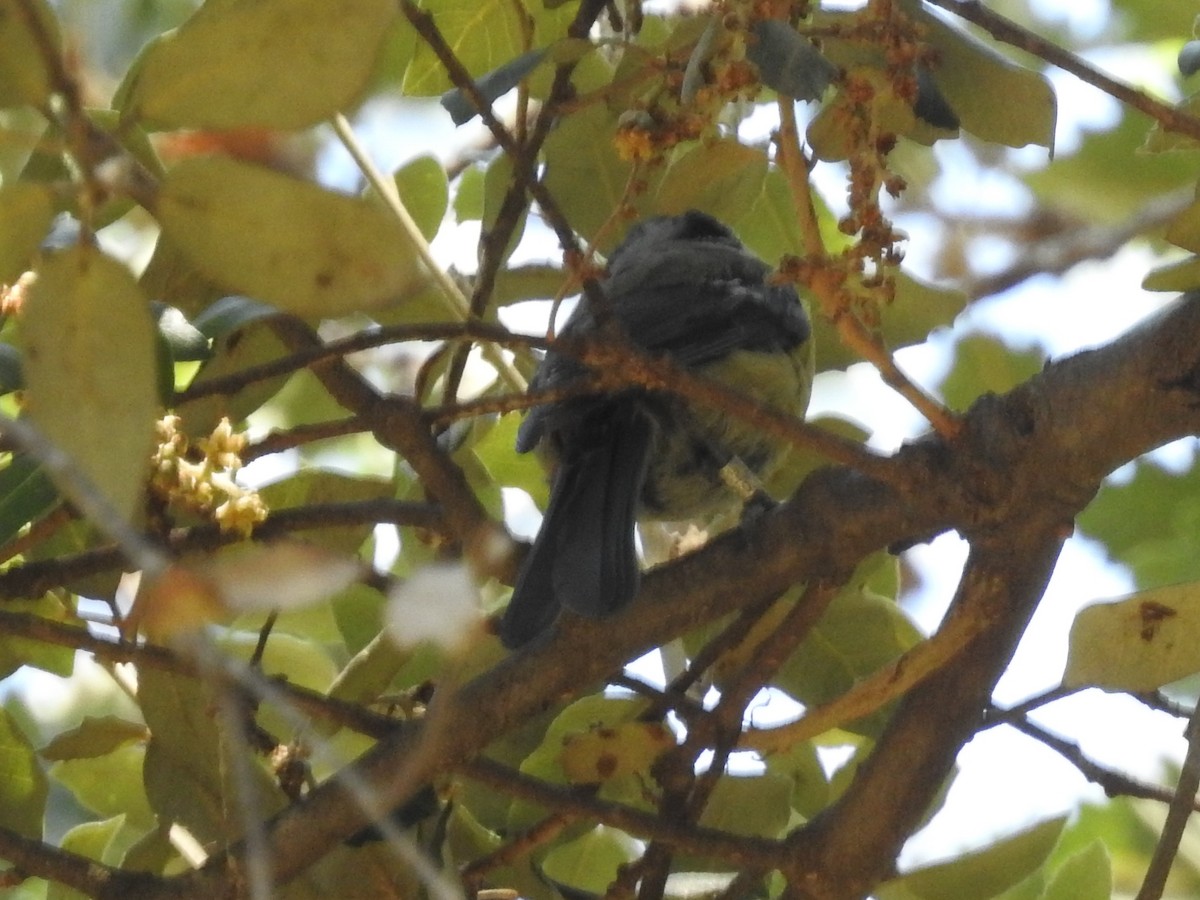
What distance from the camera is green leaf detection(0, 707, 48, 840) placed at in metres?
1.46

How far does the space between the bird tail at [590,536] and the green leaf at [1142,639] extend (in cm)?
45

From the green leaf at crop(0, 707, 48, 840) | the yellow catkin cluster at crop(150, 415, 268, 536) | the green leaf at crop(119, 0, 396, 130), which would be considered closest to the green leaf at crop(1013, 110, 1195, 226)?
the yellow catkin cluster at crop(150, 415, 268, 536)

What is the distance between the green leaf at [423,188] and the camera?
1.69 meters

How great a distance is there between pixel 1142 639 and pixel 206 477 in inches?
33.6

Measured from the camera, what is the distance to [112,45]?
2.81 meters

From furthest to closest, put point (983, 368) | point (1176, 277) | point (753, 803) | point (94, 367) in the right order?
point (983, 368) → point (753, 803) → point (1176, 277) → point (94, 367)

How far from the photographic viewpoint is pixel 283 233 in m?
0.85

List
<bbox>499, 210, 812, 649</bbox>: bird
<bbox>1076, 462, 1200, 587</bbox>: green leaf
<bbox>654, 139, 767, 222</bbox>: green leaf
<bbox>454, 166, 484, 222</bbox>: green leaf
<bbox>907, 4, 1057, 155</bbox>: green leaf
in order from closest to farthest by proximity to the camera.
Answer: <bbox>907, 4, 1057, 155</bbox>: green leaf, <bbox>654, 139, 767, 222</bbox>: green leaf, <bbox>499, 210, 812, 649</bbox>: bird, <bbox>454, 166, 484, 222</bbox>: green leaf, <bbox>1076, 462, 1200, 587</bbox>: green leaf

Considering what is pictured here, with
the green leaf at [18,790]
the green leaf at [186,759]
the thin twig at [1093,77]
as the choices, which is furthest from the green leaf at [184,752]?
the thin twig at [1093,77]

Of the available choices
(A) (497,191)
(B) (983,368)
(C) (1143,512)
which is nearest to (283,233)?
(A) (497,191)

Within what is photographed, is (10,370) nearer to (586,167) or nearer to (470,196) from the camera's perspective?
(586,167)

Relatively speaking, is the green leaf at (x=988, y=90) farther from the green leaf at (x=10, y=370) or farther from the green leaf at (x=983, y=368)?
the green leaf at (x=10, y=370)

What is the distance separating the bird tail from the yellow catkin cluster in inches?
14.1

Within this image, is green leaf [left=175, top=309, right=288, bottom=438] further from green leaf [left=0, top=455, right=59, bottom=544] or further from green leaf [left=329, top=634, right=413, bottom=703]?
green leaf [left=329, top=634, right=413, bottom=703]
